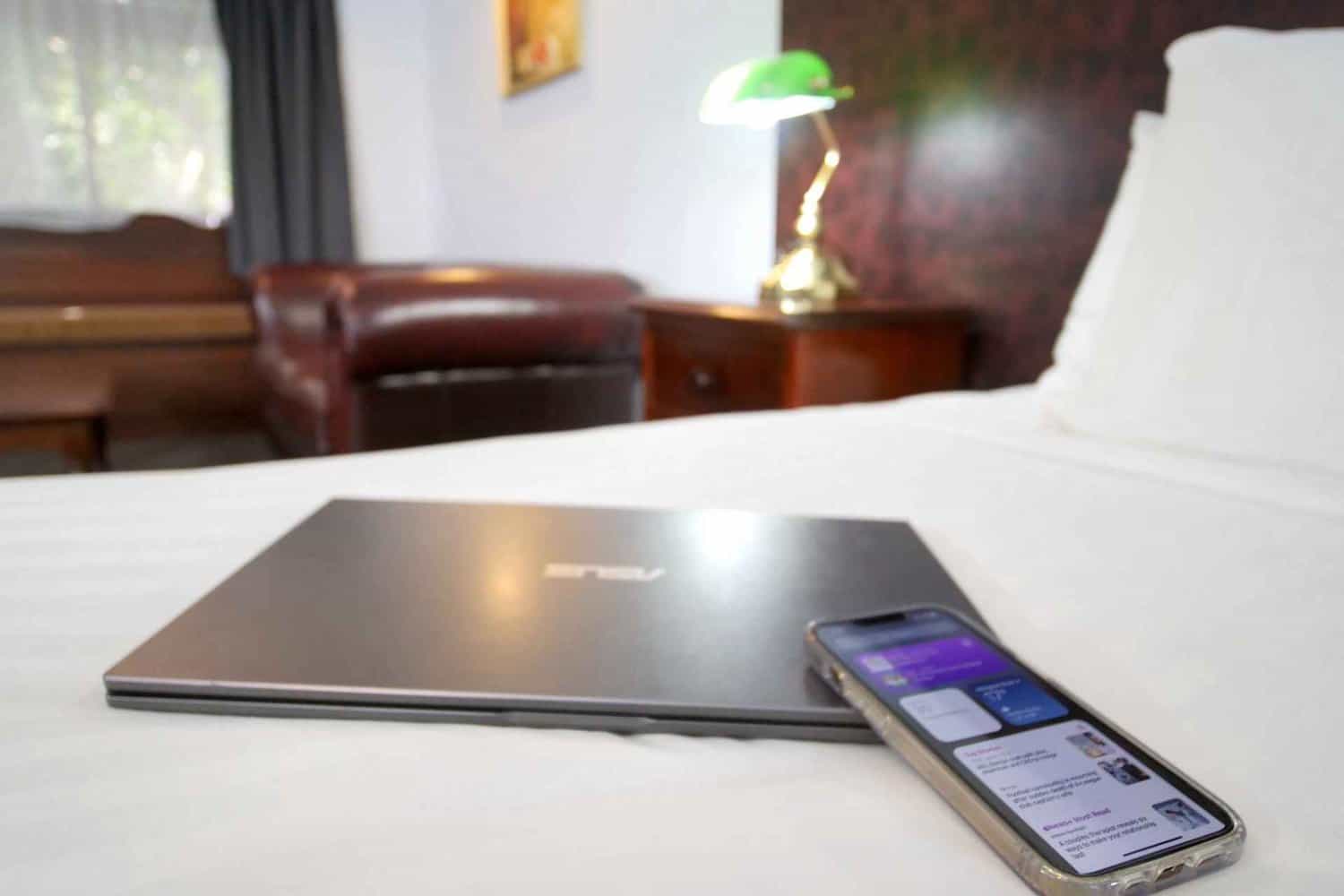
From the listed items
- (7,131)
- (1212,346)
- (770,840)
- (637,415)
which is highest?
(7,131)

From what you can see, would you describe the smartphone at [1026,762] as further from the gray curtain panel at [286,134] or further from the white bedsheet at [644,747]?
the gray curtain panel at [286,134]

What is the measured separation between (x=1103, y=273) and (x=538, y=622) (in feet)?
3.05

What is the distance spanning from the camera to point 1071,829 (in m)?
0.27

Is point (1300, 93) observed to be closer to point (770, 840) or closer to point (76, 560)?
point (770, 840)

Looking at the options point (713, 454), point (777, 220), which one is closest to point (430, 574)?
point (713, 454)

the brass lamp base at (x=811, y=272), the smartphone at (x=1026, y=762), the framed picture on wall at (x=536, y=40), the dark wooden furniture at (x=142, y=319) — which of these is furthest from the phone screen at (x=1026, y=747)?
the dark wooden furniture at (x=142, y=319)

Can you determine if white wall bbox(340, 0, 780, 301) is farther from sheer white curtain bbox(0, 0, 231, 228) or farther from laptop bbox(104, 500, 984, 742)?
laptop bbox(104, 500, 984, 742)

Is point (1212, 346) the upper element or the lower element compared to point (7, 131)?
lower

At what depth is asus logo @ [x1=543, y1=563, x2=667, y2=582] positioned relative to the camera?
44 centimetres

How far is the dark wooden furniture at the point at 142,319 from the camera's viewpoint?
3162 mm

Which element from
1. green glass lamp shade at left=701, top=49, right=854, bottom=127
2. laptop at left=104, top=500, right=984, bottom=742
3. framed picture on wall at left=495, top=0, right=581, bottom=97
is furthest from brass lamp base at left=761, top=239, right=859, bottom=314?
framed picture on wall at left=495, top=0, right=581, bottom=97

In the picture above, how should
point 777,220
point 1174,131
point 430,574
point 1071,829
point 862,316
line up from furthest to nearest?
point 777,220 → point 862,316 → point 1174,131 → point 430,574 → point 1071,829

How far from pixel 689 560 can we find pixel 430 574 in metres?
0.14

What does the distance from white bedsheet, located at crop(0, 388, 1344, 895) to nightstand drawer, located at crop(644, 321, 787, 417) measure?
0.77 meters
